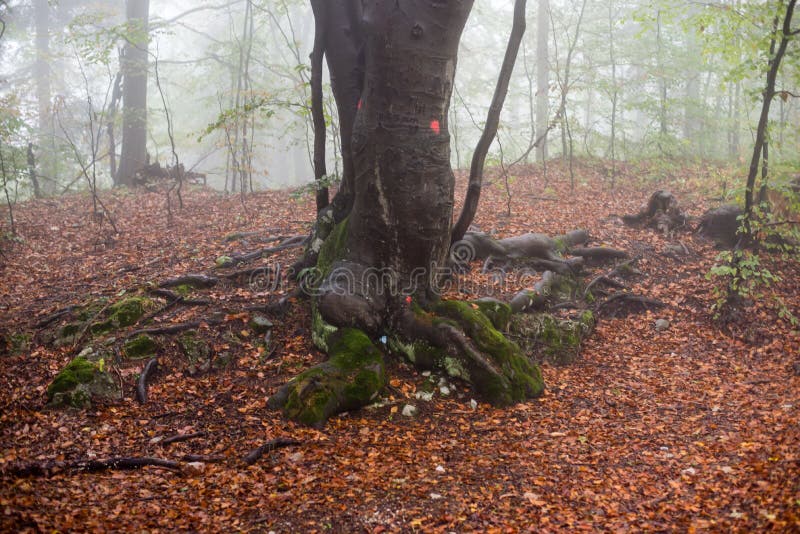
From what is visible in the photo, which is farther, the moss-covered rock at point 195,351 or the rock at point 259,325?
the rock at point 259,325

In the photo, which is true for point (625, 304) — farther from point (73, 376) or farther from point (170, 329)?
point (73, 376)

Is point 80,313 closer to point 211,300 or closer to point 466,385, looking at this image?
point 211,300

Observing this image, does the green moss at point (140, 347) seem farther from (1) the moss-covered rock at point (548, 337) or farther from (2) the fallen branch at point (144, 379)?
(1) the moss-covered rock at point (548, 337)

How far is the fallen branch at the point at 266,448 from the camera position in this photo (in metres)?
4.09

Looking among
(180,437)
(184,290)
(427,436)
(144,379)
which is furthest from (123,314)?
(427,436)

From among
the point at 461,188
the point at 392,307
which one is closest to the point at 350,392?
the point at 392,307

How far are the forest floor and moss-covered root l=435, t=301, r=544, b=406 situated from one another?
0.18m

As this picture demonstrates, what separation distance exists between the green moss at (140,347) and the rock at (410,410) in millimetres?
2856

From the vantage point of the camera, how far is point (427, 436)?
464cm

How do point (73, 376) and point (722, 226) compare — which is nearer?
point (73, 376)

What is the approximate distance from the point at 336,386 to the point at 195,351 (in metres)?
1.87

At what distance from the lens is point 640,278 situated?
28.1ft

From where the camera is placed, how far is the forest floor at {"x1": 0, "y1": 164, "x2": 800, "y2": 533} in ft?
11.0

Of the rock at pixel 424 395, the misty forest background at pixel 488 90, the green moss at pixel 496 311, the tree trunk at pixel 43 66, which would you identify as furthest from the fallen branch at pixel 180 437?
the tree trunk at pixel 43 66
